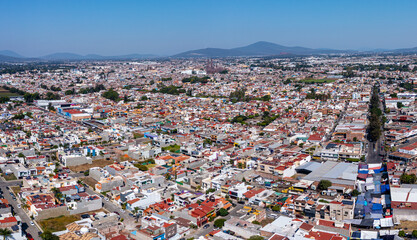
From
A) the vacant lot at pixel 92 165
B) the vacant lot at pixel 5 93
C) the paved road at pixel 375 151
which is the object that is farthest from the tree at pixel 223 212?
the vacant lot at pixel 5 93

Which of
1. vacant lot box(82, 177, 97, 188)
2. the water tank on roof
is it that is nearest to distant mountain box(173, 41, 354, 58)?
vacant lot box(82, 177, 97, 188)

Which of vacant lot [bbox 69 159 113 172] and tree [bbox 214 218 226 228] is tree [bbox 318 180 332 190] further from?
vacant lot [bbox 69 159 113 172]

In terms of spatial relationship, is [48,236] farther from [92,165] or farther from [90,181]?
[92,165]

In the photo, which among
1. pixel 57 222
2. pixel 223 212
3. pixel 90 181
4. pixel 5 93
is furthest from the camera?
pixel 5 93

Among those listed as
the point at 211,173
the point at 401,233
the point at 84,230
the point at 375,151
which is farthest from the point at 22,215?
the point at 375,151

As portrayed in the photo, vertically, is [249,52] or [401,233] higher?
[249,52]

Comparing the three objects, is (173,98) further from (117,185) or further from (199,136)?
(117,185)
